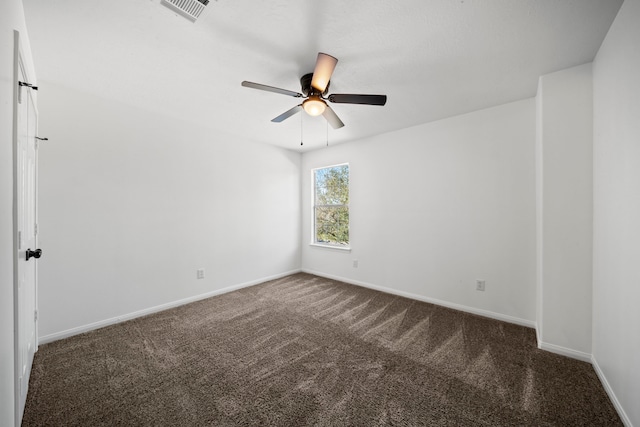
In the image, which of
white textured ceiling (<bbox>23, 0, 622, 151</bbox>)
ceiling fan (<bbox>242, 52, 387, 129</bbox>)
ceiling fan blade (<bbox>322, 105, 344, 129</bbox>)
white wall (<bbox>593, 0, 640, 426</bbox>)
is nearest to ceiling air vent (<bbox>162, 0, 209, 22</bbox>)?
white textured ceiling (<bbox>23, 0, 622, 151</bbox>)

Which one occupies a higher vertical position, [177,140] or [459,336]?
[177,140]

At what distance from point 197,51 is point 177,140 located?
5.51ft

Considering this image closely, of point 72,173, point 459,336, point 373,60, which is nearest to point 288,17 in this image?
point 373,60

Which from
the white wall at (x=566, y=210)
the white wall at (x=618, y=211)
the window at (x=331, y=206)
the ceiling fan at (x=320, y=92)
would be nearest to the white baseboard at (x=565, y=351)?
the white wall at (x=566, y=210)

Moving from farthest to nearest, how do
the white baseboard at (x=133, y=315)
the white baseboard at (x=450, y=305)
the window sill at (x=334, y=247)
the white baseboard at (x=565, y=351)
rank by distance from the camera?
1. the window sill at (x=334, y=247)
2. the white baseboard at (x=450, y=305)
3. the white baseboard at (x=133, y=315)
4. the white baseboard at (x=565, y=351)

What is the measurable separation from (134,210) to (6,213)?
1.93 metres

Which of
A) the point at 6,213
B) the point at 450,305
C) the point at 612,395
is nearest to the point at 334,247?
the point at 450,305

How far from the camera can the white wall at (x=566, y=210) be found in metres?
2.09

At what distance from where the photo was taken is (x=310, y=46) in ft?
6.05

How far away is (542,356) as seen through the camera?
2166 mm

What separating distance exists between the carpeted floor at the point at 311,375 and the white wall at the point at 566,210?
0.91 feet

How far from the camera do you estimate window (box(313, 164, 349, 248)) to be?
14.8ft

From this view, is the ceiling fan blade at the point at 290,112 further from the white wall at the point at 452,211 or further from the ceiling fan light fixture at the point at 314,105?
the white wall at the point at 452,211

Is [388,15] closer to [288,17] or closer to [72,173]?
[288,17]
